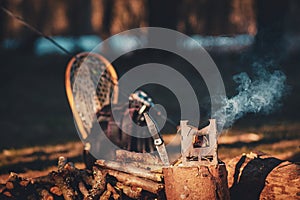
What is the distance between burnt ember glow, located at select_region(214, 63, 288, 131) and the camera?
4668 millimetres

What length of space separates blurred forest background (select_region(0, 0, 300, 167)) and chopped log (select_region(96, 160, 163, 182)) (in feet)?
3.77

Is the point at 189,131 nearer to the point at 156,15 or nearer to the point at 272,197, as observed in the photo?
the point at 272,197

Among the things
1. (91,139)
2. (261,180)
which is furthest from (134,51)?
(261,180)

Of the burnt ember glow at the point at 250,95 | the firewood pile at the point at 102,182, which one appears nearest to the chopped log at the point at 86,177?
the firewood pile at the point at 102,182

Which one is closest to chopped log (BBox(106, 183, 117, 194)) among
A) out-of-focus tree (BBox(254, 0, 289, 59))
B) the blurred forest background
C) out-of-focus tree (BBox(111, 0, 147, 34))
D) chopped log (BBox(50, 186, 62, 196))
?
chopped log (BBox(50, 186, 62, 196))

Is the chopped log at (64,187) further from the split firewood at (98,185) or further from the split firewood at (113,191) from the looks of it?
the split firewood at (113,191)

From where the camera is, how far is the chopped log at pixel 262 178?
14.2ft

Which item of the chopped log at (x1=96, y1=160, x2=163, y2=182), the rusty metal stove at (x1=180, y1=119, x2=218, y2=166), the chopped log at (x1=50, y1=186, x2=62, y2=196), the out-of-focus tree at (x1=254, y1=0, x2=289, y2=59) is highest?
the out-of-focus tree at (x1=254, y1=0, x2=289, y2=59)

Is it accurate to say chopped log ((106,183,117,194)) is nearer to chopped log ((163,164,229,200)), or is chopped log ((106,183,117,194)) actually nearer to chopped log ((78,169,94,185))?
chopped log ((78,169,94,185))

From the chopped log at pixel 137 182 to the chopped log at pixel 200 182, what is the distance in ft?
1.02

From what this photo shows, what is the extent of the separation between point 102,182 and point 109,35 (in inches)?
518

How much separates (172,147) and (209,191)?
11.5 ft

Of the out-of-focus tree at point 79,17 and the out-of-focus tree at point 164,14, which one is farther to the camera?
the out-of-focus tree at point 79,17

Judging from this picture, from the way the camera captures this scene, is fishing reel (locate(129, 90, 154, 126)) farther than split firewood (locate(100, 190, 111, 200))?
Yes
